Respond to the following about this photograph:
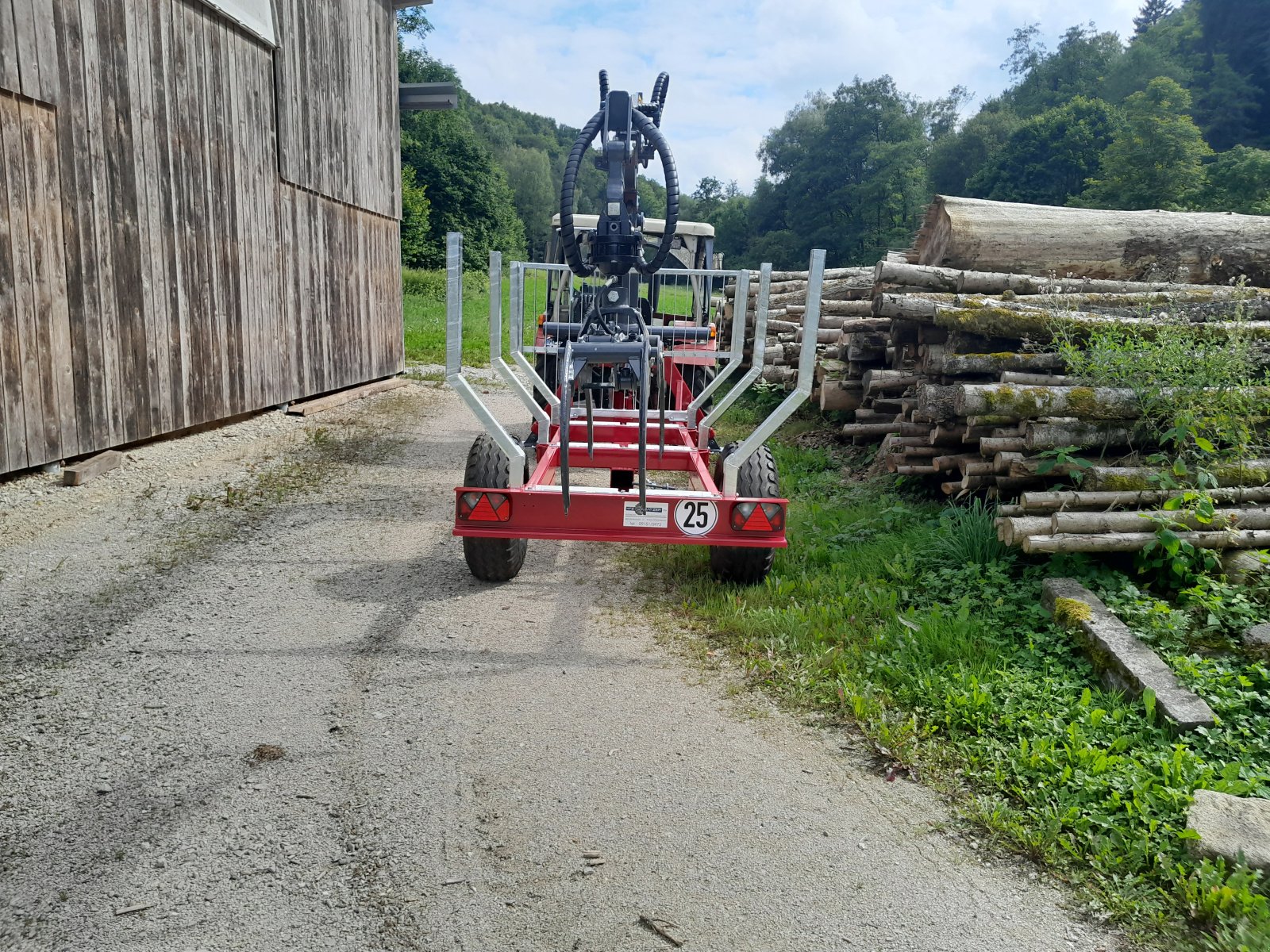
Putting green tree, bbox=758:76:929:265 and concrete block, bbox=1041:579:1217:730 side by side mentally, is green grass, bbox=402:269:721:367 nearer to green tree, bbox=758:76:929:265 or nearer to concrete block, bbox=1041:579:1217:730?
concrete block, bbox=1041:579:1217:730

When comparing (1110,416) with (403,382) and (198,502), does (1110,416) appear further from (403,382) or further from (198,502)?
(403,382)

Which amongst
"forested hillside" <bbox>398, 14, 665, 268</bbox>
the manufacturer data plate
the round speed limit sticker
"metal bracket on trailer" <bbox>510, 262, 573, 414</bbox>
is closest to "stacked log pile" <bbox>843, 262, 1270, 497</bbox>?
the round speed limit sticker

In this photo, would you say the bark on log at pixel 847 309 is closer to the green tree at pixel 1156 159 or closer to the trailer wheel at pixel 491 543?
the trailer wheel at pixel 491 543

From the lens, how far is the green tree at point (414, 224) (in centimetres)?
5250

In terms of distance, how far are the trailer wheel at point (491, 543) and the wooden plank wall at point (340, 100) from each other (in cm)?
736

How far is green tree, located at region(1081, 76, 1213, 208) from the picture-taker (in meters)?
42.8

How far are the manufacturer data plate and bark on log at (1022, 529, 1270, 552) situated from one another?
185 centimetres

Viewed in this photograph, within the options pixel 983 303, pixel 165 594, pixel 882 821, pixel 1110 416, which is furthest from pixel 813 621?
pixel 165 594

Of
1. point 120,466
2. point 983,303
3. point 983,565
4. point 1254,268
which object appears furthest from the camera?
point 1254,268

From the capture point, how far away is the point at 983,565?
201 inches

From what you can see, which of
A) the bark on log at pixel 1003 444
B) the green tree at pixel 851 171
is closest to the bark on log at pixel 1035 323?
the bark on log at pixel 1003 444

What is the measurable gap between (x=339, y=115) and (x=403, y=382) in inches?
179

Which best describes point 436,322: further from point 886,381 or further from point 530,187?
point 530,187

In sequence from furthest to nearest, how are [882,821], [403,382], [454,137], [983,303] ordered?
[454,137] < [403,382] < [983,303] < [882,821]
